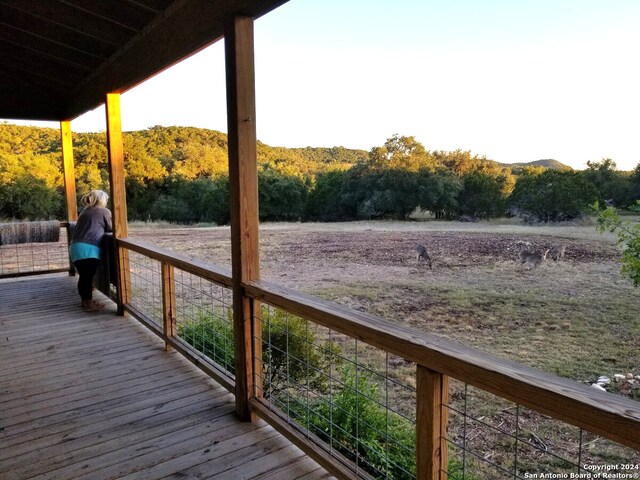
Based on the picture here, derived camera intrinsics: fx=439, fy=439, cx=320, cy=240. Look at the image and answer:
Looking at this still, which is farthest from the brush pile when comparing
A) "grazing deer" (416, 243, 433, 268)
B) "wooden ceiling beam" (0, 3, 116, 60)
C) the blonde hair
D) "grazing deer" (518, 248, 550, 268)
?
"grazing deer" (518, 248, 550, 268)

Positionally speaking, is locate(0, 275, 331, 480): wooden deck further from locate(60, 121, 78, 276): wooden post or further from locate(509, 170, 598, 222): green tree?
locate(509, 170, 598, 222): green tree

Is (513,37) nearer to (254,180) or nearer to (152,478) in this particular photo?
(254,180)

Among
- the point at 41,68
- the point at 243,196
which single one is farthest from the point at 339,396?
the point at 41,68

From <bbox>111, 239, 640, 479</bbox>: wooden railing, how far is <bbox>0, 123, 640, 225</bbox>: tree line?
23.7 feet

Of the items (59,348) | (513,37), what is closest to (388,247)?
(513,37)

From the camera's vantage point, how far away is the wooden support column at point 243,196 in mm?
2021

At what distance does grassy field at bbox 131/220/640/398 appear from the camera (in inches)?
323

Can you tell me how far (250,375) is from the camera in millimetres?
2230

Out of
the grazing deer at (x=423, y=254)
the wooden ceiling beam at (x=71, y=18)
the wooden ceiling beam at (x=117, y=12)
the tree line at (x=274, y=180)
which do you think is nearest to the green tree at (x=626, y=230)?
the wooden ceiling beam at (x=117, y=12)

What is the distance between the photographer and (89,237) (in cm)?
413

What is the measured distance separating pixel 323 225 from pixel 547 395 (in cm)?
1290

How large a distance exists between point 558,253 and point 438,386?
34.7ft

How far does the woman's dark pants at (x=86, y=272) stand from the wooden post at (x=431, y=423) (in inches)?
149

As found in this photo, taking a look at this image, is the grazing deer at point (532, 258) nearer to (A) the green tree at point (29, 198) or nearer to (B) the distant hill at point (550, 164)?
(B) the distant hill at point (550, 164)
